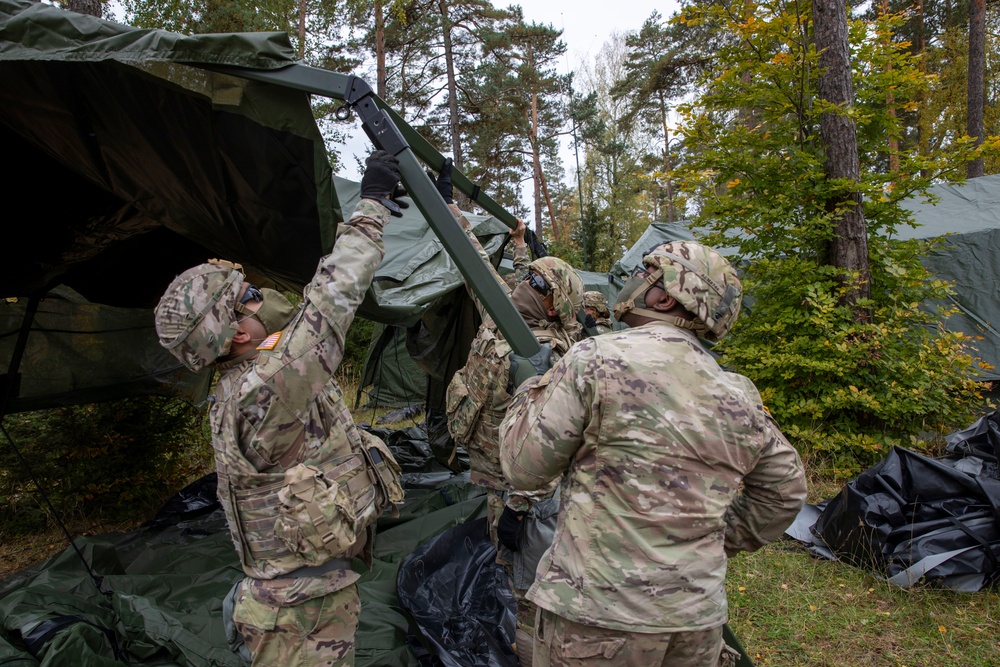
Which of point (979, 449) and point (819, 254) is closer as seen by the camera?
point (979, 449)

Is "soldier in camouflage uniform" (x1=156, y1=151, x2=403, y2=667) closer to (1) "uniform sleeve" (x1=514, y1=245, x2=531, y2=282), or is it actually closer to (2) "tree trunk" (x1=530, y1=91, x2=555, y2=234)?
(1) "uniform sleeve" (x1=514, y1=245, x2=531, y2=282)

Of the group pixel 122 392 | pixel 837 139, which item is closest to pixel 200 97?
pixel 122 392

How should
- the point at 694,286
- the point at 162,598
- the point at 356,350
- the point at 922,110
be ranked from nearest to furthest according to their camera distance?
the point at 694,286, the point at 162,598, the point at 356,350, the point at 922,110

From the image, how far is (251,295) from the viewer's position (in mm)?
2090

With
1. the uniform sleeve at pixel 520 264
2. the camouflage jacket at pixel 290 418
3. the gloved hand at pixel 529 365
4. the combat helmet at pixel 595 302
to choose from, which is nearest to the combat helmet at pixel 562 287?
the uniform sleeve at pixel 520 264

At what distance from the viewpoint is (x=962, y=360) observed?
481 cm

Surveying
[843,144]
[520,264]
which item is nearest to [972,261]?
[843,144]

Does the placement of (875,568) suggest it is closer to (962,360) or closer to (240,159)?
(962,360)

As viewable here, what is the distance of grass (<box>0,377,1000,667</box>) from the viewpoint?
3.10 m

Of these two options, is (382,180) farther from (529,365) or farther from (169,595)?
(169,595)

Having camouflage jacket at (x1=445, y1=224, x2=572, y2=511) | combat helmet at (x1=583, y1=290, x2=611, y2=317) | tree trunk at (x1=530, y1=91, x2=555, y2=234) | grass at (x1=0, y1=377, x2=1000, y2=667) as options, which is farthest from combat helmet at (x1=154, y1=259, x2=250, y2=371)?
tree trunk at (x1=530, y1=91, x2=555, y2=234)

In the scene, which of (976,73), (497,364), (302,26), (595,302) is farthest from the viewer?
(302,26)

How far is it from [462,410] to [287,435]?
1.55 meters

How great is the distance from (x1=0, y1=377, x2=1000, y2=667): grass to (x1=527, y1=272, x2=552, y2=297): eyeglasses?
7.10ft
